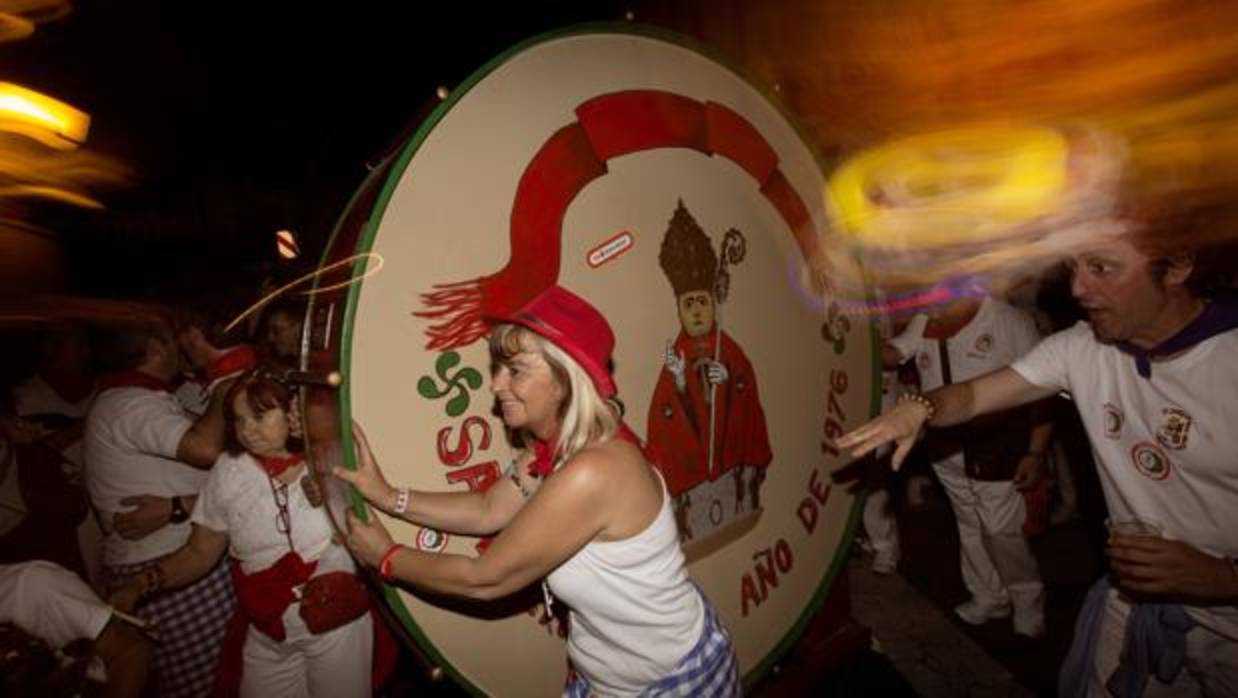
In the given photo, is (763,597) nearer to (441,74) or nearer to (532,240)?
(532,240)

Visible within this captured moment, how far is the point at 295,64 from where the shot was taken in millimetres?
5602

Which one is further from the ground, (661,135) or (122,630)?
(661,135)

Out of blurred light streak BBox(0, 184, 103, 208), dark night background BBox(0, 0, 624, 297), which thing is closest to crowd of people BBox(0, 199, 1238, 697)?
dark night background BBox(0, 0, 624, 297)

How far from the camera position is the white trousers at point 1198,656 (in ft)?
6.02

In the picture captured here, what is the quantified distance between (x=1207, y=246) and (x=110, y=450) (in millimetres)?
4396

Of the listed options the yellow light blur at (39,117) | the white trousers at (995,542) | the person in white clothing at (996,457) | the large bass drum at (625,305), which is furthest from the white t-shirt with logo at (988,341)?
the yellow light blur at (39,117)

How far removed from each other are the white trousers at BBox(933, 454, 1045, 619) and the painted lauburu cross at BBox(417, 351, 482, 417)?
3.29 metres

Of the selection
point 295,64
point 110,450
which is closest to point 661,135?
point 110,450

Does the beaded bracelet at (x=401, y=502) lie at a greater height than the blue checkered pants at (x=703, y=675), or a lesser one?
greater

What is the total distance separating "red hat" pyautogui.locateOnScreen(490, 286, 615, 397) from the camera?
1469mm

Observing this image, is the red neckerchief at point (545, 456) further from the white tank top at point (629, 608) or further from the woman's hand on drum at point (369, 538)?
the woman's hand on drum at point (369, 538)

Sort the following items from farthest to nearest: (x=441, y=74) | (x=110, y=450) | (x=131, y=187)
→ (x=131, y=187), (x=441, y=74), (x=110, y=450)

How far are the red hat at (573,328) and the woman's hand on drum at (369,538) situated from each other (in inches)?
23.8

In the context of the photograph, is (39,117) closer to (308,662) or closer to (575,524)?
(308,662)
